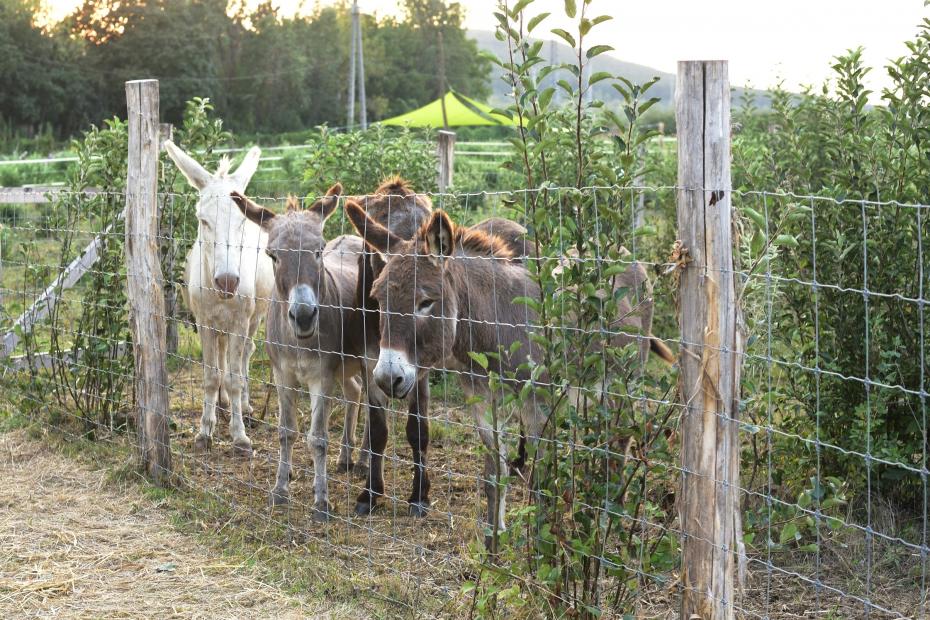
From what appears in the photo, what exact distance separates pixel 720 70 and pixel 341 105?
58.6 meters

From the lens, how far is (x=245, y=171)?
7.31 metres

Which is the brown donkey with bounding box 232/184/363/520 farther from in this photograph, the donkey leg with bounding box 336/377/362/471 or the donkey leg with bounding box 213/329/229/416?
the donkey leg with bounding box 213/329/229/416

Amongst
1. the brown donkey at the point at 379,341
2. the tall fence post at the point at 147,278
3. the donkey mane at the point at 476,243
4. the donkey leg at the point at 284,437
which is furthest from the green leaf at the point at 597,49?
the tall fence post at the point at 147,278

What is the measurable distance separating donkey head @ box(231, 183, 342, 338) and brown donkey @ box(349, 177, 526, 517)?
28cm

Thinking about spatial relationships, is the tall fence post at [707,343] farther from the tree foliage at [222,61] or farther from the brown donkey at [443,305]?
the tree foliage at [222,61]

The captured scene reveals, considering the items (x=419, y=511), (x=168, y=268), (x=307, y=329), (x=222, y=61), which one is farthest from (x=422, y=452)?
(x=222, y=61)

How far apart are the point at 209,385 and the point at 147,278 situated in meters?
1.31

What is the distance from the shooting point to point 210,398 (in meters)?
6.89

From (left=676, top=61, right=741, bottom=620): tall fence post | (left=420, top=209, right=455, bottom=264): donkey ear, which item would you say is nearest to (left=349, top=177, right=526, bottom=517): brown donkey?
(left=420, top=209, right=455, bottom=264): donkey ear

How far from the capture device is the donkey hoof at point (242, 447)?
670cm

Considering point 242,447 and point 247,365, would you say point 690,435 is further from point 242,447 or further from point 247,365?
point 247,365

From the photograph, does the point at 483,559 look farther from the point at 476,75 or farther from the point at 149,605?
the point at 476,75

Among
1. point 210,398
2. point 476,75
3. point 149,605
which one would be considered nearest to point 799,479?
point 149,605

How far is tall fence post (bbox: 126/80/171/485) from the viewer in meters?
5.86
